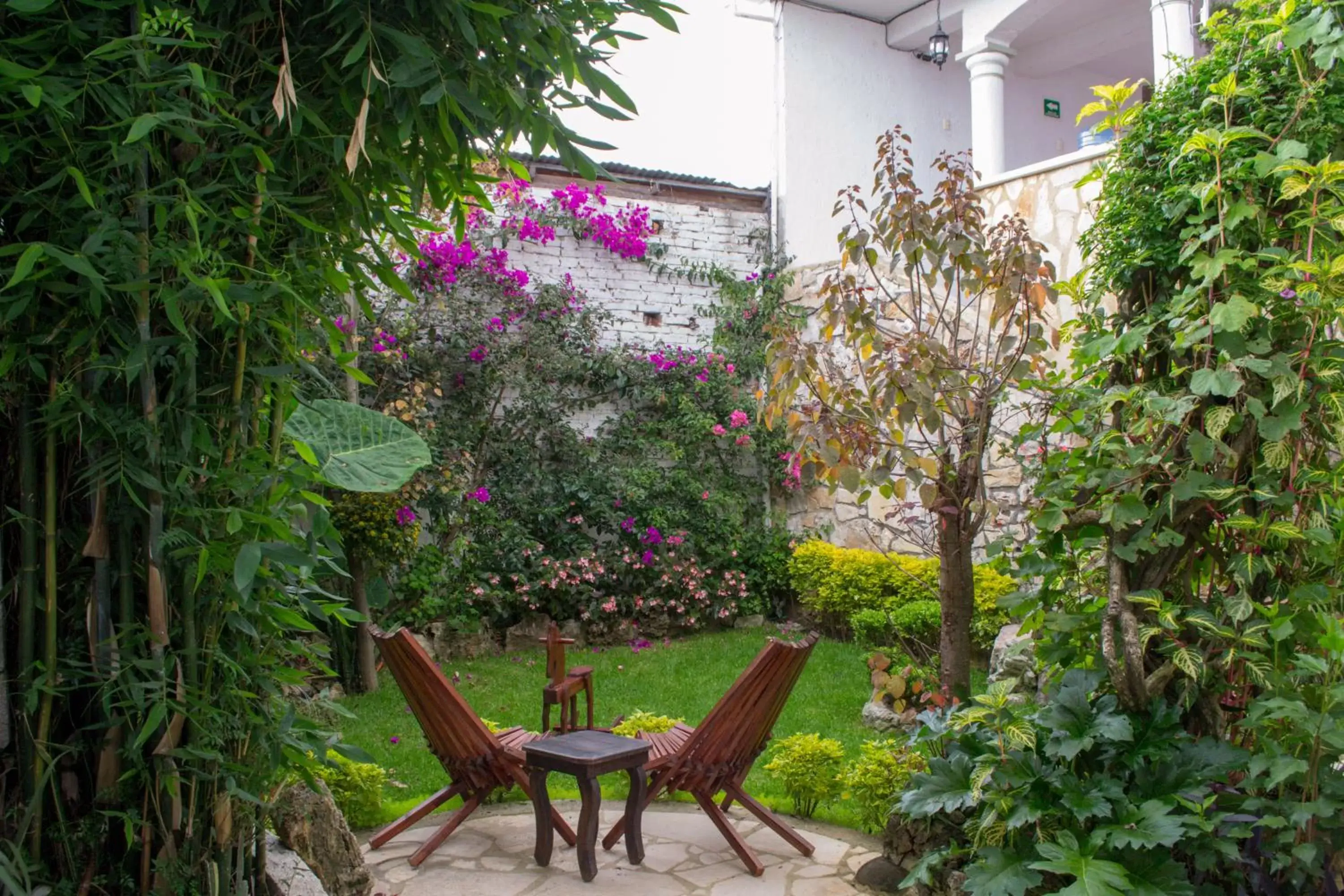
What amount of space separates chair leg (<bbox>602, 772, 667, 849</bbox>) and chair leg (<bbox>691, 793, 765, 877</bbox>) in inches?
5.1

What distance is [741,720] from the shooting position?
3613 millimetres

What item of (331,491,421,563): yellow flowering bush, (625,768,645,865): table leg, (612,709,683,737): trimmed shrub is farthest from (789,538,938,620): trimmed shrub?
(625,768,645,865): table leg

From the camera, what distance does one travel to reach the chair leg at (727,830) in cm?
354

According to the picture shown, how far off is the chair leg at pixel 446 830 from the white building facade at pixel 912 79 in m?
6.18

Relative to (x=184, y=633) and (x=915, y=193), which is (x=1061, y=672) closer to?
(x=915, y=193)

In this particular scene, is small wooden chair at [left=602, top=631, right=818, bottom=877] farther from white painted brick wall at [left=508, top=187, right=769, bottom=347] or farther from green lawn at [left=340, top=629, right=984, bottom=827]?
white painted brick wall at [left=508, top=187, right=769, bottom=347]

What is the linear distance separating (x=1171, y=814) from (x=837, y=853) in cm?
158

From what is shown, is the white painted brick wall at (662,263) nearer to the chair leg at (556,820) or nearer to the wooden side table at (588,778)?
the chair leg at (556,820)

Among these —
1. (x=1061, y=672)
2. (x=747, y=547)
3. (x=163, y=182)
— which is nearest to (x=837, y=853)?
(x=1061, y=672)

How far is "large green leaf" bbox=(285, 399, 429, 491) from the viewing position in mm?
2139

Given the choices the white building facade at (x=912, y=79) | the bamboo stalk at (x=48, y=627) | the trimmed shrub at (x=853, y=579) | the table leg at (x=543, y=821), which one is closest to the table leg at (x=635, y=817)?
the table leg at (x=543, y=821)

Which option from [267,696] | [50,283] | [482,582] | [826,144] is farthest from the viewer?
[826,144]

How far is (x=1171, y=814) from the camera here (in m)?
2.37

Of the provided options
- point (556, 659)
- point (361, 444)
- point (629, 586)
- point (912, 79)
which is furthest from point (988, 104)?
point (361, 444)
